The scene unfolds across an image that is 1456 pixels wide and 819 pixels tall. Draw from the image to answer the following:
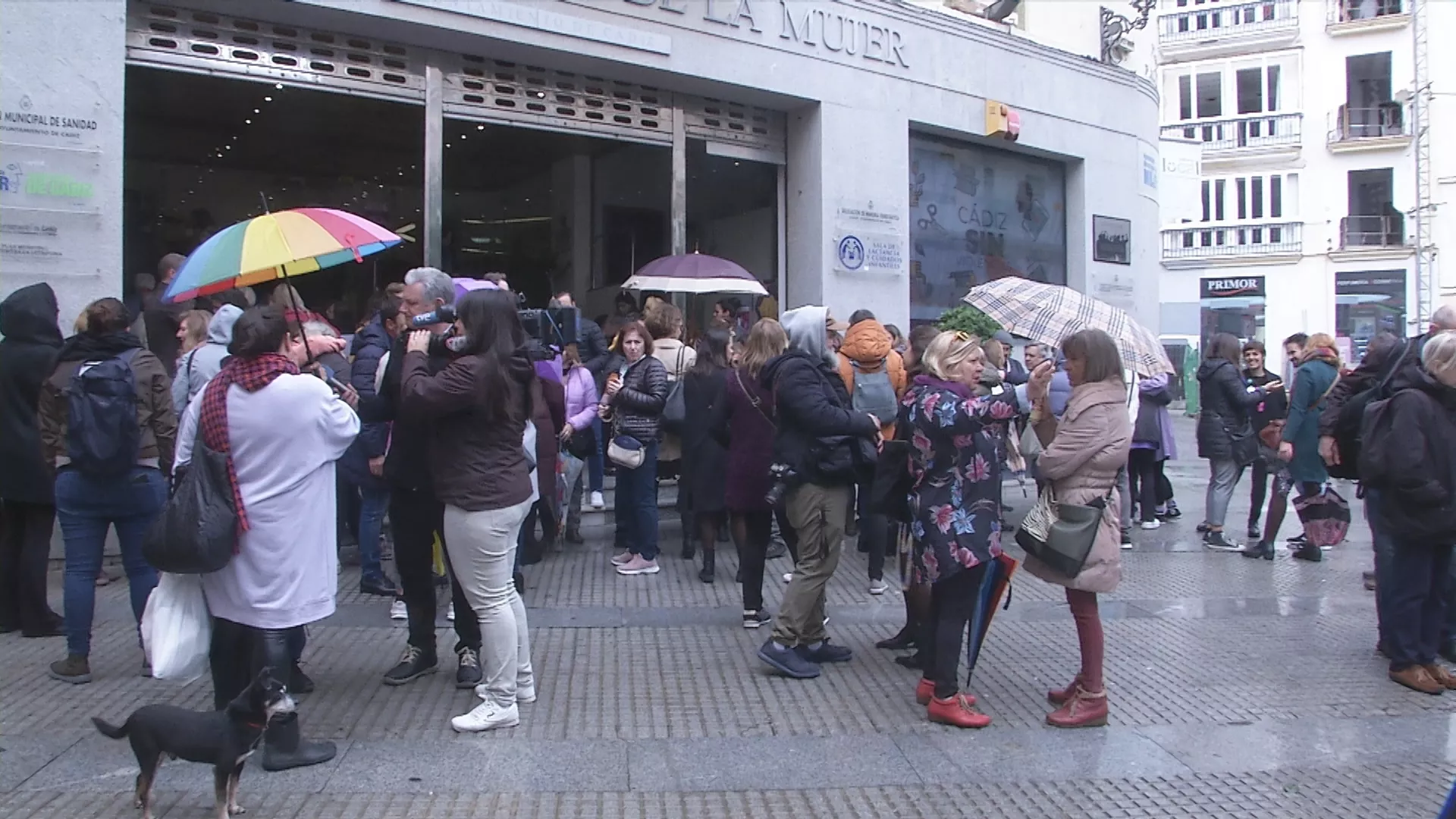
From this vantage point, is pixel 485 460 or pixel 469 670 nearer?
pixel 485 460

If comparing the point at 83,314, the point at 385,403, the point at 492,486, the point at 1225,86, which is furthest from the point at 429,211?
the point at 1225,86

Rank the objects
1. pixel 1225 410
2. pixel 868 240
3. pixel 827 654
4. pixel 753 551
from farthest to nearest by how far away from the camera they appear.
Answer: pixel 868 240, pixel 1225 410, pixel 753 551, pixel 827 654

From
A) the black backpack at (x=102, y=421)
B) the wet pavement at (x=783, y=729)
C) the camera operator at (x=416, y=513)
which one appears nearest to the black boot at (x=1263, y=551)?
the wet pavement at (x=783, y=729)

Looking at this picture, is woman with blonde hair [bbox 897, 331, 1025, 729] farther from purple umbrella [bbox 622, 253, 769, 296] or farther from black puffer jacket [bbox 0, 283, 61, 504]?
purple umbrella [bbox 622, 253, 769, 296]

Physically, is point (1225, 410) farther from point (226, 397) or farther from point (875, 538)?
point (226, 397)

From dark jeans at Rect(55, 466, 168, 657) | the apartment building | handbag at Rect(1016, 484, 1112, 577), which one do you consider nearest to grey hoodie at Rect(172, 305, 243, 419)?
dark jeans at Rect(55, 466, 168, 657)

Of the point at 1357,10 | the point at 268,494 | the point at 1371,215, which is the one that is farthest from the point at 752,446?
the point at 1357,10

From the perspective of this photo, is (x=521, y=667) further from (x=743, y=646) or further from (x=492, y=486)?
(x=743, y=646)

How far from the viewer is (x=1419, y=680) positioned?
18.5 feet

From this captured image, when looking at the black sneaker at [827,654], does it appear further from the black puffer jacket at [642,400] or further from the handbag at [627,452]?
the black puffer jacket at [642,400]

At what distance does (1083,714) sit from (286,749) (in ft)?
11.5

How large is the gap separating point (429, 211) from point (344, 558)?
12.7 ft

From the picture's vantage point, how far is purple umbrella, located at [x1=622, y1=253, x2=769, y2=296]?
1041cm

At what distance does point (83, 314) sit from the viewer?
5.80 metres
